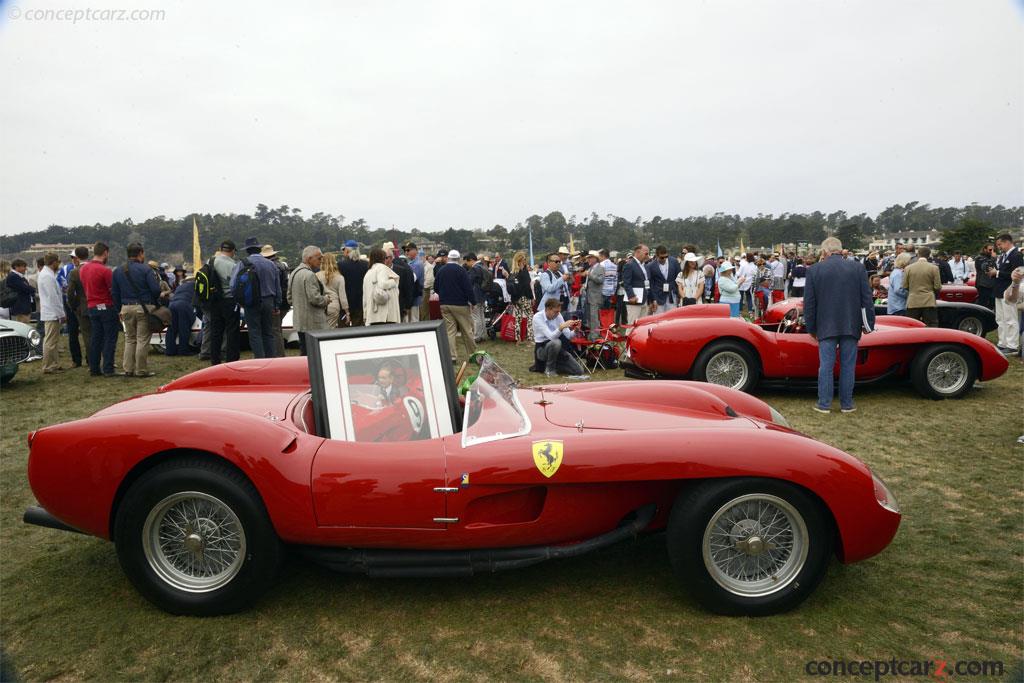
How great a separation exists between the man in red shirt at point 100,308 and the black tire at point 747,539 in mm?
9363

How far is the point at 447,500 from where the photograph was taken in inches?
119

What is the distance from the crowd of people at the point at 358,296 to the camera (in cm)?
876

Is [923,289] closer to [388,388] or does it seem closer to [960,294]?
[960,294]

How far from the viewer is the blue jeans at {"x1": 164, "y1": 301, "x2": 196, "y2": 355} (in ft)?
37.9

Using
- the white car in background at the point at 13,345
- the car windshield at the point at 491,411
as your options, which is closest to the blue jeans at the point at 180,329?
the white car in background at the point at 13,345

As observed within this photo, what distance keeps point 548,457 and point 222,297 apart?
7394mm

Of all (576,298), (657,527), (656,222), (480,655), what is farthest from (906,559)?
(656,222)

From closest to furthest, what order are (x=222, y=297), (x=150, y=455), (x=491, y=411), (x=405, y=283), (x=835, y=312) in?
(x=150, y=455) → (x=491, y=411) → (x=835, y=312) → (x=222, y=297) → (x=405, y=283)

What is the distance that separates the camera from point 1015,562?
11.7 feet

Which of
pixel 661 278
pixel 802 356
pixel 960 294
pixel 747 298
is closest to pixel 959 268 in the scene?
pixel 747 298

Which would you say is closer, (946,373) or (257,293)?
(946,373)

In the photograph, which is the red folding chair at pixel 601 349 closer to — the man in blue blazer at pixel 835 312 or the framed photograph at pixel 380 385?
the man in blue blazer at pixel 835 312

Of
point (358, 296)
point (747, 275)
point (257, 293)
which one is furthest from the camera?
point (747, 275)

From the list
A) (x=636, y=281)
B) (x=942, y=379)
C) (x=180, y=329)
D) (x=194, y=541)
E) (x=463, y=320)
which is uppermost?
(x=636, y=281)
